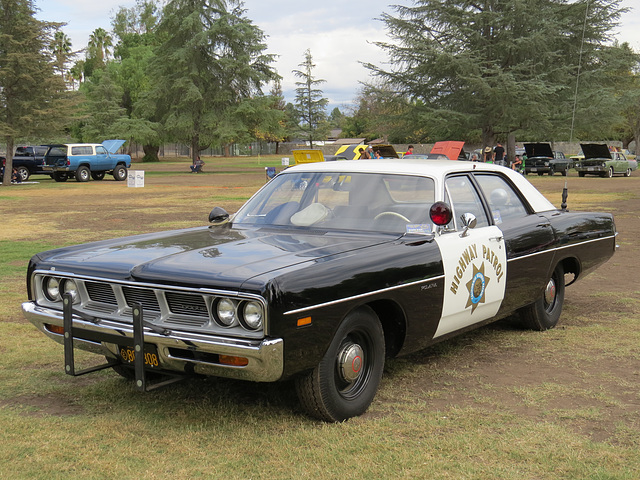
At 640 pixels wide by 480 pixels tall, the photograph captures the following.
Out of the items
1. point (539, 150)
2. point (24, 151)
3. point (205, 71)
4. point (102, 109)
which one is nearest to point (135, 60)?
point (102, 109)

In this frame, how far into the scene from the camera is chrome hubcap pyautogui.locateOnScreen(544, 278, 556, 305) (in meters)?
6.72

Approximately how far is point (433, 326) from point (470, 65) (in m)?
41.5

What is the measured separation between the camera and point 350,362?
430cm

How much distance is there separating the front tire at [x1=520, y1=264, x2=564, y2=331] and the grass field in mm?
129

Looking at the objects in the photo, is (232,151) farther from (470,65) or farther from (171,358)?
(171,358)

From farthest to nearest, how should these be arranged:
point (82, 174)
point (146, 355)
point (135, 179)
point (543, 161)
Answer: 1. point (543, 161)
2. point (82, 174)
3. point (135, 179)
4. point (146, 355)

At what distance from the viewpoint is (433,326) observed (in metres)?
4.95

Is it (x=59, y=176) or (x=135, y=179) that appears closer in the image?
(x=135, y=179)

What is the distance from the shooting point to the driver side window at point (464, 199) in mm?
5566

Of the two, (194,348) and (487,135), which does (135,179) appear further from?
(194,348)

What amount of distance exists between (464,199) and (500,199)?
2.30 ft

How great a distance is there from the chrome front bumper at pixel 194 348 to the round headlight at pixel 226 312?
11cm

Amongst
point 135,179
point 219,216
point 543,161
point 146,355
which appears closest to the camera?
point 146,355

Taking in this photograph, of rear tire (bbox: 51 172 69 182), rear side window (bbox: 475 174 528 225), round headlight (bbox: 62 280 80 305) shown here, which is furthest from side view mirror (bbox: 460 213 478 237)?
rear tire (bbox: 51 172 69 182)
